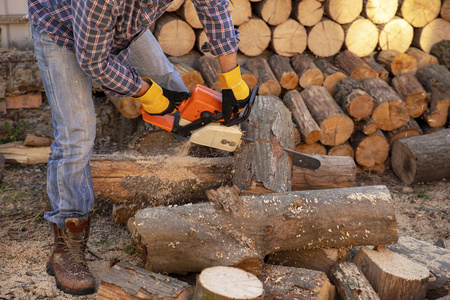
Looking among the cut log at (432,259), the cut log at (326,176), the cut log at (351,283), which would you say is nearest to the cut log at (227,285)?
the cut log at (351,283)

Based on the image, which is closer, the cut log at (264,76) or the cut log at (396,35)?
the cut log at (264,76)

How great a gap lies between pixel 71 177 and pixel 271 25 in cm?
267

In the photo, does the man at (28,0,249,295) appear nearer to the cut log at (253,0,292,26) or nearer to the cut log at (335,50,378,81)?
the cut log at (253,0,292,26)

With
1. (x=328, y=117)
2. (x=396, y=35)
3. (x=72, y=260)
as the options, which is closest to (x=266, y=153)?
(x=72, y=260)

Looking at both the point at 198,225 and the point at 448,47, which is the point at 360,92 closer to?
the point at 448,47

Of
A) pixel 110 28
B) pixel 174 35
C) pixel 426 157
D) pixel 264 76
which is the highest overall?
pixel 110 28

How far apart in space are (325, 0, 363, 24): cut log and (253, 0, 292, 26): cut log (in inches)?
16.6

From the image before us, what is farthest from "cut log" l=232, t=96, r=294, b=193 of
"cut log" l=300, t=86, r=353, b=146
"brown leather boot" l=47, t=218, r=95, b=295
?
"brown leather boot" l=47, t=218, r=95, b=295

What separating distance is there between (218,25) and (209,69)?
1.73 meters

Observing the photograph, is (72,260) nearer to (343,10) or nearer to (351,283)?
(351,283)

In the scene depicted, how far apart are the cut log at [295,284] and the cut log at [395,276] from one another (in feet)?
0.75

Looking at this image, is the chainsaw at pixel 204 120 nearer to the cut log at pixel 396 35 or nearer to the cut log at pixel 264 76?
the cut log at pixel 264 76

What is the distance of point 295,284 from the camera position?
7.14 feet

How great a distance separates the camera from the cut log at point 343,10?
168 inches
